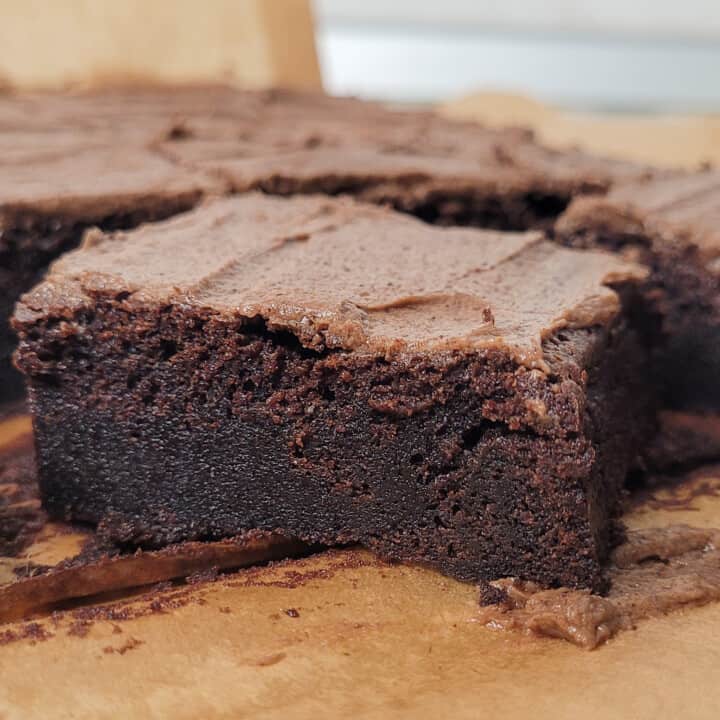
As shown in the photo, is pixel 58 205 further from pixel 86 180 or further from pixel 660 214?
pixel 660 214

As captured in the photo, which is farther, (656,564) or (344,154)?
(344,154)

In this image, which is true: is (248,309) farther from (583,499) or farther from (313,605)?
(583,499)

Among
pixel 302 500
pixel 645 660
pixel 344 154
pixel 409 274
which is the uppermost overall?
pixel 344 154

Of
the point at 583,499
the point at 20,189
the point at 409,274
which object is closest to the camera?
the point at 583,499

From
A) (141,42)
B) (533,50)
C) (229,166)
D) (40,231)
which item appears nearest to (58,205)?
(40,231)

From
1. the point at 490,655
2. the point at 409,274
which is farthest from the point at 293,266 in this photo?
the point at 490,655

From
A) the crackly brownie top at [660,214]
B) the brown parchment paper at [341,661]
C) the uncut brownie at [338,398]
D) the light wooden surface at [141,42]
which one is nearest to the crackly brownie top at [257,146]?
the crackly brownie top at [660,214]

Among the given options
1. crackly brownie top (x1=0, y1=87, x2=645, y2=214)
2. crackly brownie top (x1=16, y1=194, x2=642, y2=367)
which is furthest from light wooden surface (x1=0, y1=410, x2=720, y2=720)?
crackly brownie top (x1=0, y1=87, x2=645, y2=214)
